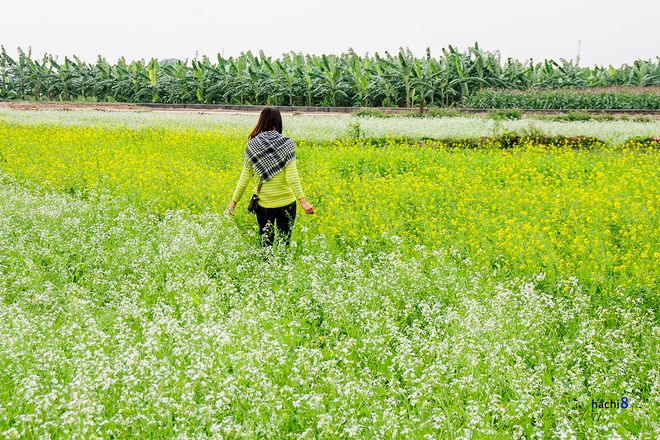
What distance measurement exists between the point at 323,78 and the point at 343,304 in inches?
1108

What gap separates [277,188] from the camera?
5594mm

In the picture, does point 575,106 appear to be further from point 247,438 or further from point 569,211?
point 247,438

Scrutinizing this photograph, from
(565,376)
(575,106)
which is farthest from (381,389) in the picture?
(575,106)

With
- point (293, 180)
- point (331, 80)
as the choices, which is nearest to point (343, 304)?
point (293, 180)

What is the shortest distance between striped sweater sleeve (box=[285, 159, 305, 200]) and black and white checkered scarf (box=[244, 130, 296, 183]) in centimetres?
7

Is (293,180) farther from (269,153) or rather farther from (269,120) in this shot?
(269,120)

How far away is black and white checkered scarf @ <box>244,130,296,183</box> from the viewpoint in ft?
17.6

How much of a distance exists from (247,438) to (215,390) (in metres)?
0.59

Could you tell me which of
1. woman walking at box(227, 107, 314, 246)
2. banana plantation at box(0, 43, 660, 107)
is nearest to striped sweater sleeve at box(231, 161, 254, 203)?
woman walking at box(227, 107, 314, 246)

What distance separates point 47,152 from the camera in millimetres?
11406

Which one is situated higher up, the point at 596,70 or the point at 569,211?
the point at 596,70

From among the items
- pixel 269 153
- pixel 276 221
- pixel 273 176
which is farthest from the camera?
pixel 276 221

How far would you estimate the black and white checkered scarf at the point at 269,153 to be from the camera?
535 cm

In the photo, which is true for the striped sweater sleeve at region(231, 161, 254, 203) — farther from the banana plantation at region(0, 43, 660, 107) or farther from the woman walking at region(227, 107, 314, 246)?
the banana plantation at region(0, 43, 660, 107)
